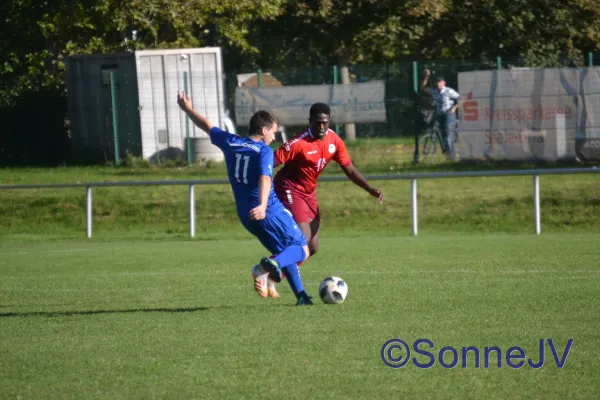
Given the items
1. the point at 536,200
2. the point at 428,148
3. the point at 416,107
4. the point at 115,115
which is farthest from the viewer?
the point at 115,115

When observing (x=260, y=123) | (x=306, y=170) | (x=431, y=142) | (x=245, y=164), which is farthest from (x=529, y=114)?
(x=245, y=164)

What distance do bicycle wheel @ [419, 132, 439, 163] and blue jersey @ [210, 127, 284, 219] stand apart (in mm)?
15557

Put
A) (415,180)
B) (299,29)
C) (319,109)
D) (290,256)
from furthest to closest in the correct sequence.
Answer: (299,29) → (415,180) → (319,109) → (290,256)

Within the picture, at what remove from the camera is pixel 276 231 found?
961 cm

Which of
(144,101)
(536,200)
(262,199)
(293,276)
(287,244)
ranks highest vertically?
(144,101)

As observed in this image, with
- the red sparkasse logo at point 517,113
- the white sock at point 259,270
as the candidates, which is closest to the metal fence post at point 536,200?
the red sparkasse logo at point 517,113

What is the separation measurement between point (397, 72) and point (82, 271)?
44.0 ft

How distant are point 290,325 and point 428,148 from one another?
1708 cm

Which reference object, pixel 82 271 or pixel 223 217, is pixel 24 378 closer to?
pixel 82 271

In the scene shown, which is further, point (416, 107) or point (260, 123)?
point (416, 107)

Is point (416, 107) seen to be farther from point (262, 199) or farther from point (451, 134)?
point (262, 199)

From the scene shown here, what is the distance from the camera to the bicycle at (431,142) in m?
24.7

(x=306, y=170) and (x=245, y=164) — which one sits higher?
(x=245, y=164)

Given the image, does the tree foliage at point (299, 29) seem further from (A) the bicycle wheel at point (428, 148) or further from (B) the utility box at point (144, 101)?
(A) the bicycle wheel at point (428, 148)
